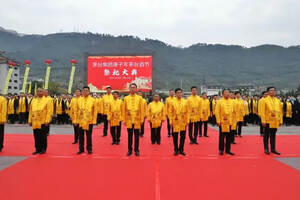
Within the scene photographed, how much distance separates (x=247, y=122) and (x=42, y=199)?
12794mm

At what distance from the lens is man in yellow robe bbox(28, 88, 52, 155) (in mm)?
5902

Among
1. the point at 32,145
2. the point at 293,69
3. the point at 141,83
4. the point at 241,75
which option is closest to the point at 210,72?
the point at 241,75

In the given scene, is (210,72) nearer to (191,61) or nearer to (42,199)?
(191,61)

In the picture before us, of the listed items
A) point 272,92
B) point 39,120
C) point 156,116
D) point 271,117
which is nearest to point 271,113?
point 271,117

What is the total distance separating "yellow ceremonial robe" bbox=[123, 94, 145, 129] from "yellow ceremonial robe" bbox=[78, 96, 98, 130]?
0.79 m

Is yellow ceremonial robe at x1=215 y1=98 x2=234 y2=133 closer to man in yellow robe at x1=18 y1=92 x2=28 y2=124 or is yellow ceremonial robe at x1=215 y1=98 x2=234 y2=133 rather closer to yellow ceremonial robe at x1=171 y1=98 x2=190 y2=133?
yellow ceremonial robe at x1=171 y1=98 x2=190 y2=133

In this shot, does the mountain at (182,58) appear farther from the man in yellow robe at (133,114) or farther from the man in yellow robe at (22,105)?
the man in yellow robe at (133,114)

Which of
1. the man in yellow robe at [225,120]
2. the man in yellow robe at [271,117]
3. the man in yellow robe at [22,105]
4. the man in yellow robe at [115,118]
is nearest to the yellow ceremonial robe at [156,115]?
the man in yellow robe at [115,118]

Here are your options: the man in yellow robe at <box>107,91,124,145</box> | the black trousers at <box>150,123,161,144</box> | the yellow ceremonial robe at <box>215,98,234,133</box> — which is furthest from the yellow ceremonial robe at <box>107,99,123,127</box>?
the yellow ceremonial robe at <box>215,98,234,133</box>

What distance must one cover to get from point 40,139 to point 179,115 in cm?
324

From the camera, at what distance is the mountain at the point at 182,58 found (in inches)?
3310

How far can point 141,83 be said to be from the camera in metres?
16.5

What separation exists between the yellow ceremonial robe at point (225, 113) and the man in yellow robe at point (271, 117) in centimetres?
80

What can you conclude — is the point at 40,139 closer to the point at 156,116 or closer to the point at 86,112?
the point at 86,112
